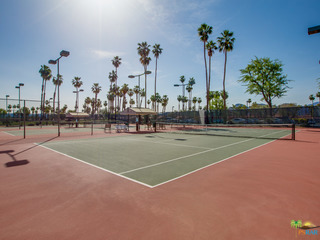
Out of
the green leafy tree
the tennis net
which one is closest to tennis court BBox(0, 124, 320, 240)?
the tennis net

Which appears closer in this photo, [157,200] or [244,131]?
[157,200]

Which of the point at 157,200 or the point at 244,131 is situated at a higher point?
the point at 244,131

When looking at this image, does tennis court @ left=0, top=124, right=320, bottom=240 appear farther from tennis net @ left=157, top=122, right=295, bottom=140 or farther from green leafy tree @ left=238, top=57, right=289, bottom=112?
green leafy tree @ left=238, top=57, right=289, bottom=112

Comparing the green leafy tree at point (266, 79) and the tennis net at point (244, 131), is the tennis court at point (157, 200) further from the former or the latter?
the green leafy tree at point (266, 79)

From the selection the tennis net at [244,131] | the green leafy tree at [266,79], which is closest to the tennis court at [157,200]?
the tennis net at [244,131]

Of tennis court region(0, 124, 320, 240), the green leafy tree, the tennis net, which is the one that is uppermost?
the green leafy tree

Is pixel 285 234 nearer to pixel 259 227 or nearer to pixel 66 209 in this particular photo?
pixel 259 227

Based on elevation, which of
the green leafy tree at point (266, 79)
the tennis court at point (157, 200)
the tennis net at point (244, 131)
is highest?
the green leafy tree at point (266, 79)

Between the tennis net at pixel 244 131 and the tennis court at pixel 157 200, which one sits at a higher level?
the tennis net at pixel 244 131

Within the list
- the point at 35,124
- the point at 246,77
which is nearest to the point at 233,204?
the point at 35,124

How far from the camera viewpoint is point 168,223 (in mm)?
3148

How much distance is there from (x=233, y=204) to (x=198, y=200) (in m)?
0.74

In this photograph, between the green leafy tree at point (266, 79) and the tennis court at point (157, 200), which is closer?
the tennis court at point (157, 200)

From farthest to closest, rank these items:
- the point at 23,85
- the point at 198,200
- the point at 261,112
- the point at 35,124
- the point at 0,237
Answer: the point at 35,124 → the point at 261,112 → the point at 23,85 → the point at 198,200 → the point at 0,237
